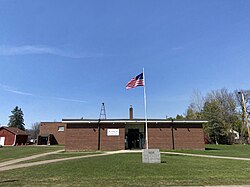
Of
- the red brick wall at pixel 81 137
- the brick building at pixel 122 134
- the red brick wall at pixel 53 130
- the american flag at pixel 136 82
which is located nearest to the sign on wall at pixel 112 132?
the brick building at pixel 122 134

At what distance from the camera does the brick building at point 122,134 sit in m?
24.6

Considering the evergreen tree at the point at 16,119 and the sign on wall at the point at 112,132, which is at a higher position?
the evergreen tree at the point at 16,119

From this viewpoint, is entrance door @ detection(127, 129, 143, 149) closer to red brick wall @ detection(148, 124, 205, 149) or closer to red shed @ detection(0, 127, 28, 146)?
red brick wall @ detection(148, 124, 205, 149)

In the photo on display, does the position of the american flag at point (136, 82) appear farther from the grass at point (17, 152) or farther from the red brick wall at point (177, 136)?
the grass at point (17, 152)

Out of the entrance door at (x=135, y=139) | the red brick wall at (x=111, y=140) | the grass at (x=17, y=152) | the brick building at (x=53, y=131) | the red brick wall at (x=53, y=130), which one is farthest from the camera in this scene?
the red brick wall at (x=53, y=130)

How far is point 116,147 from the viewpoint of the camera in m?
24.8

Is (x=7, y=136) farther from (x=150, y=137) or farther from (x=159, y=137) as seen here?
(x=159, y=137)

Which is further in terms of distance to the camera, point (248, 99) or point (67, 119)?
point (248, 99)

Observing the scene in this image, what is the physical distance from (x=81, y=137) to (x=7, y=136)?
31582mm

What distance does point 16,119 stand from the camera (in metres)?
78.1

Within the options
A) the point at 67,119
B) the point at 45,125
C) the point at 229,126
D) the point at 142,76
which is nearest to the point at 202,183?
the point at 142,76

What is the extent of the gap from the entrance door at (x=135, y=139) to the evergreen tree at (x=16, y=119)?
6632cm

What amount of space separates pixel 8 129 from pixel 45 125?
26.9ft

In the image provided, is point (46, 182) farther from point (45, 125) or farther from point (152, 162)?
point (45, 125)
